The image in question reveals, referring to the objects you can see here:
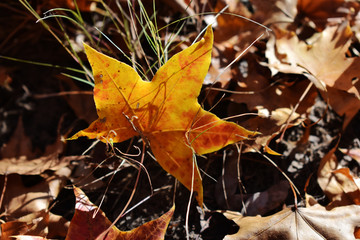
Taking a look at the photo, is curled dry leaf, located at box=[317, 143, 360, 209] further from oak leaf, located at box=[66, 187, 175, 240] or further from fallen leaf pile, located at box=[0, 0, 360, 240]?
oak leaf, located at box=[66, 187, 175, 240]

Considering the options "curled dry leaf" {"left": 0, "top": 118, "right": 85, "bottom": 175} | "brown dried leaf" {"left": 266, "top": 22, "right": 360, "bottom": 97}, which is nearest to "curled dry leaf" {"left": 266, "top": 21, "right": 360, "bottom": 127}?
"brown dried leaf" {"left": 266, "top": 22, "right": 360, "bottom": 97}

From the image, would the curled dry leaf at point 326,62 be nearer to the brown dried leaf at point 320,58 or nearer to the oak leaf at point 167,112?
the brown dried leaf at point 320,58

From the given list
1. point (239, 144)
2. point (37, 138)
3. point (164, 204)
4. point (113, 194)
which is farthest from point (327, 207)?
point (37, 138)

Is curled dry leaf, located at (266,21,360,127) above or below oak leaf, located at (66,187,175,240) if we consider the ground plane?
above

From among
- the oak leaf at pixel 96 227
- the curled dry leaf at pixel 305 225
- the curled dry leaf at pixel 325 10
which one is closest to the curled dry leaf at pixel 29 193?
the oak leaf at pixel 96 227

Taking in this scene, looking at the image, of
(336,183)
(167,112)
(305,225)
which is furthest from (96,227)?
(336,183)

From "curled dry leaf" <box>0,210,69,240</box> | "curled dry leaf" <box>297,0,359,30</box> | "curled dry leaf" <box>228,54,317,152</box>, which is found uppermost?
"curled dry leaf" <box>297,0,359,30</box>

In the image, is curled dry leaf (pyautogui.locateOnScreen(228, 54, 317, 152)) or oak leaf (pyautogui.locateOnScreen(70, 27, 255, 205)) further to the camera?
curled dry leaf (pyautogui.locateOnScreen(228, 54, 317, 152))

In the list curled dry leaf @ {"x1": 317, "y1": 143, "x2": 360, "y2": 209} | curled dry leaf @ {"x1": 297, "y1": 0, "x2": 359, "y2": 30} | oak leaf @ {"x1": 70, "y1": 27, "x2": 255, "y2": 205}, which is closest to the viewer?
oak leaf @ {"x1": 70, "y1": 27, "x2": 255, "y2": 205}
